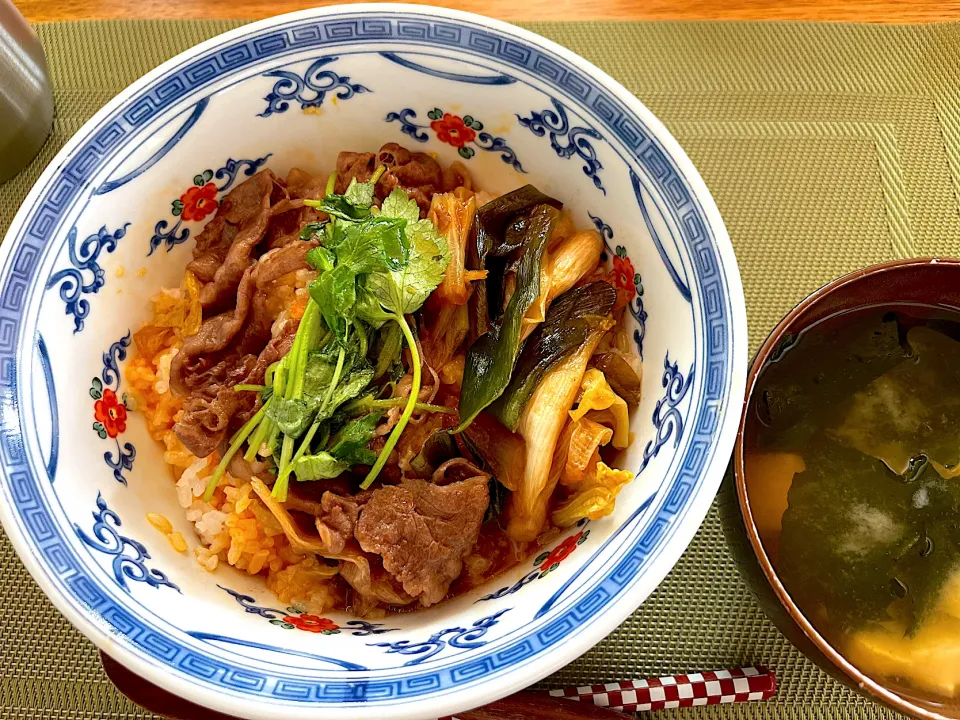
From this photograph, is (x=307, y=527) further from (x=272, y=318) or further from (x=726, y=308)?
(x=726, y=308)

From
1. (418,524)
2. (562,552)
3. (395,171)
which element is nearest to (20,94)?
(395,171)

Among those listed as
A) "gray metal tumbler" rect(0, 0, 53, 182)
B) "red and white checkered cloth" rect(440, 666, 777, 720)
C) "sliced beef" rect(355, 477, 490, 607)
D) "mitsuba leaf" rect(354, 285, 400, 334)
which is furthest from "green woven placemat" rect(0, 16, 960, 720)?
"mitsuba leaf" rect(354, 285, 400, 334)

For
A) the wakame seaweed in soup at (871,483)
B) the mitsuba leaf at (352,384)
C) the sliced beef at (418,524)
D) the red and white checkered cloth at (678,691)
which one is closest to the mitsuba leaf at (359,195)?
the mitsuba leaf at (352,384)

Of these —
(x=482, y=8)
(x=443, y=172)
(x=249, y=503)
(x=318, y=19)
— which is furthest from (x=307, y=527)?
(x=482, y=8)

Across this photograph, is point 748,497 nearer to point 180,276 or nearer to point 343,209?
point 343,209

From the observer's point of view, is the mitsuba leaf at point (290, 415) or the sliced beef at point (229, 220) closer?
the mitsuba leaf at point (290, 415)

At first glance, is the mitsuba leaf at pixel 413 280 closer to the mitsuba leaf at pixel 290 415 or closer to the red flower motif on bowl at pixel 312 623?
the mitsuba leaf at pixel 290 415
